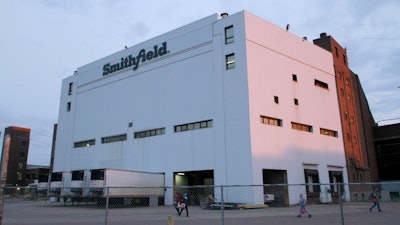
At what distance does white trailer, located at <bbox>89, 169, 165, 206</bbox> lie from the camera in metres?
30.6

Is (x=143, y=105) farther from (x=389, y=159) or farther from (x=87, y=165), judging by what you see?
(x=389, y=159)

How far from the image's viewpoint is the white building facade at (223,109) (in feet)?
111

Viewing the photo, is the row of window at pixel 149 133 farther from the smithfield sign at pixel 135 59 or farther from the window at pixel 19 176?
the window at pixel 19 176

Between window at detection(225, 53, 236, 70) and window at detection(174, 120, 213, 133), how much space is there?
5.84 meters

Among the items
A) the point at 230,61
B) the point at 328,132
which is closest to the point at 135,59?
the point at 230,61

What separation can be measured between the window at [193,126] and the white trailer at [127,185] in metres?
5.33

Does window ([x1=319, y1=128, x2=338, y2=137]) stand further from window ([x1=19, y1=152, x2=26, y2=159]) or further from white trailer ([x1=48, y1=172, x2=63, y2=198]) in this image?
window ([x1=19, y1=152, x2=26, y2=159])

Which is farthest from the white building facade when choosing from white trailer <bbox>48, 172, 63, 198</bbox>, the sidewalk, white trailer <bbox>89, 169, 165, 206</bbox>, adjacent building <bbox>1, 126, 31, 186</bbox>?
adjacent building <bbox>1, 126, 31, 186</bbox>

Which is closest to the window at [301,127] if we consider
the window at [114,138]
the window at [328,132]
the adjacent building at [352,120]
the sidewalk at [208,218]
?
the window at [328,132]

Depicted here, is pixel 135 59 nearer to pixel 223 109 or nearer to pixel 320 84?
pixel 223 109

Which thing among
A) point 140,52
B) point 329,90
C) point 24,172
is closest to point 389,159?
point 329,90

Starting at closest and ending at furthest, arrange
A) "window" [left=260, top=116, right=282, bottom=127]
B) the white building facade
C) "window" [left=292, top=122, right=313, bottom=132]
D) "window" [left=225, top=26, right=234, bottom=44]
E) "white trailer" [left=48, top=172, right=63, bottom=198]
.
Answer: the white building facade, "window" [left=260, top=116, right=282, bottom=127], "window" [left=225, top=26, right=234, bottom=44], "white trailer" [left=48, top=172, right=63, bottom=198], "window" [left=292, top=122, right=313, bottom=132]

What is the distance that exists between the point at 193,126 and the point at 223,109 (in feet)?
13.8

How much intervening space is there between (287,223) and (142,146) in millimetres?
26464
